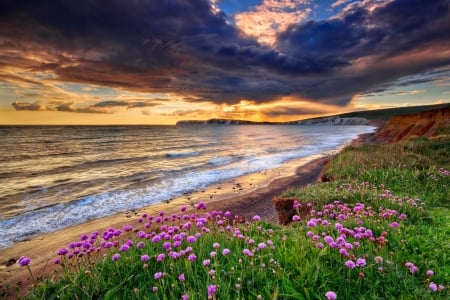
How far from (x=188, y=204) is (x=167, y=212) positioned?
5.39 feet

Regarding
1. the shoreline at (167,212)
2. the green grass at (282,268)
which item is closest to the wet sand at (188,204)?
the shoreline at (167,212)

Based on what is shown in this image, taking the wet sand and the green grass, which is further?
the wet sand

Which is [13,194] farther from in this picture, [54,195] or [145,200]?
[145,200]

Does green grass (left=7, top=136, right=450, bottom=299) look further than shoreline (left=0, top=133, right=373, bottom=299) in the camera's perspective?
No

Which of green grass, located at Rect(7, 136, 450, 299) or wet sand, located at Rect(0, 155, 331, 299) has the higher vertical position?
green grass, located at Rect(7, 136, 450, 299)

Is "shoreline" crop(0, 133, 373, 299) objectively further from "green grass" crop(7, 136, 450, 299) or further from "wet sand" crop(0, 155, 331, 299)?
"green grass" crop(7, 136, 450, 299)

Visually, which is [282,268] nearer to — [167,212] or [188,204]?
[167,212]

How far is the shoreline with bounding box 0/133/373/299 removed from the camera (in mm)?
8047

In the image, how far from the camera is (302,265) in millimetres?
3631

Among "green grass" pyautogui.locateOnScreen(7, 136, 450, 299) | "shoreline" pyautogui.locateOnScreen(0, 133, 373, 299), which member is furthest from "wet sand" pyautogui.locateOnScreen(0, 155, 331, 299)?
"green grass" pyautogui.locateOnScreen(7, 136, 450, 299)

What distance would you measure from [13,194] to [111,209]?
8367 mm

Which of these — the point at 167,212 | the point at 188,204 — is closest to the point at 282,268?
the point at 167,212

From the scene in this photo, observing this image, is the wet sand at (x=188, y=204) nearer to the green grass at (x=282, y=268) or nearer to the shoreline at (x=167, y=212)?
the shoreline at (x=167, y=212)

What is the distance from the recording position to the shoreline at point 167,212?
805cm
